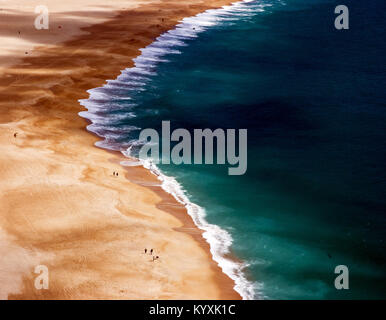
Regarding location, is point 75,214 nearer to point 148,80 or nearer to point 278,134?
point 278,134

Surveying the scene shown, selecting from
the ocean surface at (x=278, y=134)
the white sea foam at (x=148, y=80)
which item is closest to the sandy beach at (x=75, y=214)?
the white sea foam at (x=148, y=80)

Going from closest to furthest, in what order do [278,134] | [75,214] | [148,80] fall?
[75,214]
[278,134]
[148,80]

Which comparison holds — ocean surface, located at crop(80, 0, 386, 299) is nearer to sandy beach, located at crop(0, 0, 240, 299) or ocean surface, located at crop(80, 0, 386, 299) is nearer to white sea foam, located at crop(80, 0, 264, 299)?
white sea foam, located at crop(80, 0, 264, 299)

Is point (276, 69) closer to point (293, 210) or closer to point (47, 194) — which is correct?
point (293, 210)

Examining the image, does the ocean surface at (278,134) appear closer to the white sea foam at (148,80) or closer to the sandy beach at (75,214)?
the white sea foam at (148,80)

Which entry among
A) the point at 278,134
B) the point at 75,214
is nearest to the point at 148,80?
the point at 278,134
